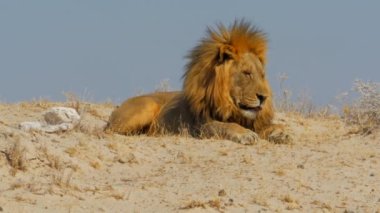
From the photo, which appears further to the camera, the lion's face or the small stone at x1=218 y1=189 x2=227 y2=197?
the lion's face

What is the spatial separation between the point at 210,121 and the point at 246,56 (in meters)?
0.94

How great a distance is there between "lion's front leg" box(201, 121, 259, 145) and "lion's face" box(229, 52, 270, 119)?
36 centimetres

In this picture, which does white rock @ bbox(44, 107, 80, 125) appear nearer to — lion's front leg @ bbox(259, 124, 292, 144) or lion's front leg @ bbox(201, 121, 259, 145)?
lion's front leg @ bbox(201, 121, 259, 145)

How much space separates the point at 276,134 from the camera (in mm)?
10828

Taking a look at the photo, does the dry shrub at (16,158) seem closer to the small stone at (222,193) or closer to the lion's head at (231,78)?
the small stone at (222,193)

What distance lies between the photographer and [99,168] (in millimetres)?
8461

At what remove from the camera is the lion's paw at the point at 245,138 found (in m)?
10.3

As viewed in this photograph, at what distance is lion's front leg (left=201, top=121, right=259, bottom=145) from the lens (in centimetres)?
1034

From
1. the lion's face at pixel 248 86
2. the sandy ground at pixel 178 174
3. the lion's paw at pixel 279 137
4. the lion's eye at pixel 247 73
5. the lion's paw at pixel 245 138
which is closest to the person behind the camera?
the sandy ground at pixel 178 174

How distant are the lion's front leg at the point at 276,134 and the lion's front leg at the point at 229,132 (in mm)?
291

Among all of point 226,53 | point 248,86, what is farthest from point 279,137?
point 226,53

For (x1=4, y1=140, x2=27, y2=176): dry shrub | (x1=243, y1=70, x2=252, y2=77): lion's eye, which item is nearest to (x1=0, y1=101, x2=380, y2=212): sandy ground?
(x1=4, y1=140, x2=27, y2=176): dry shrub

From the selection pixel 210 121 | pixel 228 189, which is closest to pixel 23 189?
pixel 228 189

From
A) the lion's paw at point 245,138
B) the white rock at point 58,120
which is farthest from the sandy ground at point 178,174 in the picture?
the white rock at point 58,120
